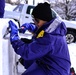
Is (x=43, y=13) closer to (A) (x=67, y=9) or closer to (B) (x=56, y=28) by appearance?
(B) (x=56, y=28)

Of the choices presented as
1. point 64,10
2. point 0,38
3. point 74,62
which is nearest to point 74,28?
point 74,62

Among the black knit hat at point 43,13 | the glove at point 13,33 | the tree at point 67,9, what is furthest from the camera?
the tree at point 67,9

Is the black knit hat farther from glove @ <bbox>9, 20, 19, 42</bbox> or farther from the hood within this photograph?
glove @ <bbox>9, 20, 19, 42</bbox>

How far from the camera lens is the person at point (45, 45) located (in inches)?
95.1

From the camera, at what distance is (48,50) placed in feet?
7.99

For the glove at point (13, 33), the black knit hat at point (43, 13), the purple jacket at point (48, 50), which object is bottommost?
the purple jacket at point (48, 50)

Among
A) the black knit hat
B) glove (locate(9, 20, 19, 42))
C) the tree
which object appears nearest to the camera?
glove (locate(9, 20, 19, 42))

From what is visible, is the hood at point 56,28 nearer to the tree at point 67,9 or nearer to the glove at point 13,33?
the glove at point 13,33

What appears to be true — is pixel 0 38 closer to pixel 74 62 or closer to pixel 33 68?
pixel 33 68

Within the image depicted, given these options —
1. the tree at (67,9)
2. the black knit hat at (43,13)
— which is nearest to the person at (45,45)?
the black knit hat at (43,13)

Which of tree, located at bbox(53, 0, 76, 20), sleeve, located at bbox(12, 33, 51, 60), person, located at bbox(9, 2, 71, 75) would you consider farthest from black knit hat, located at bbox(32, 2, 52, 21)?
tree, located at bbox(53, 0, 76, 20)

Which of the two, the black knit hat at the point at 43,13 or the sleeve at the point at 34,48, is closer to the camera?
the sleeve at the point at 34,48

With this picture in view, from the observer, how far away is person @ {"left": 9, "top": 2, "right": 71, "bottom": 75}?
7.93 ft

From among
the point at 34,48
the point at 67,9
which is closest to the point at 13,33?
the point at 34,48
